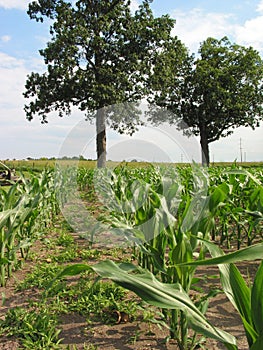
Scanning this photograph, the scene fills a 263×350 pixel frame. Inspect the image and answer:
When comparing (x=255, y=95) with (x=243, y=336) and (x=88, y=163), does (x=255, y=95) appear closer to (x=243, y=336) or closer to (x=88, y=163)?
(x=88, y=163)

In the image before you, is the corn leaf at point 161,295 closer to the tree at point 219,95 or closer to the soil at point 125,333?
the soil at point 125,333

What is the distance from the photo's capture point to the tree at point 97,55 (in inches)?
713

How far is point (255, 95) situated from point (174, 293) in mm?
30784

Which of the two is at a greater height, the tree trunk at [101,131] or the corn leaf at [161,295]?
the tree trunk at [101,131]

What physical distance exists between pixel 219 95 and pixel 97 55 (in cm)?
1234

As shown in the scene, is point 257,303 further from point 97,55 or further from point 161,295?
point 97,55

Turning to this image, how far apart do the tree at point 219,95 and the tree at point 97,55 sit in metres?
8.36

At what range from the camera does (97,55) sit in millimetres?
19656

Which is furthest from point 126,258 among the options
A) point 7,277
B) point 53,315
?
point 53,315

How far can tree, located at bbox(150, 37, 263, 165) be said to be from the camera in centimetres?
2819

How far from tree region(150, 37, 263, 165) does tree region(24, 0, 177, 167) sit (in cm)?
→ 836

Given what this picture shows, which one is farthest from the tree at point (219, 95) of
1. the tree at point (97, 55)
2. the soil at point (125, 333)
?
the soil at point (125, 333)

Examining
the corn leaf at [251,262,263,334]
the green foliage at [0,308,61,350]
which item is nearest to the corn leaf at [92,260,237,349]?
the corn leaf at [251,262,263,334]

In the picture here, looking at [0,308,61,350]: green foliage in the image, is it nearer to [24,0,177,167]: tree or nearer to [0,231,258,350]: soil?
[0,231,258,350]: soil
